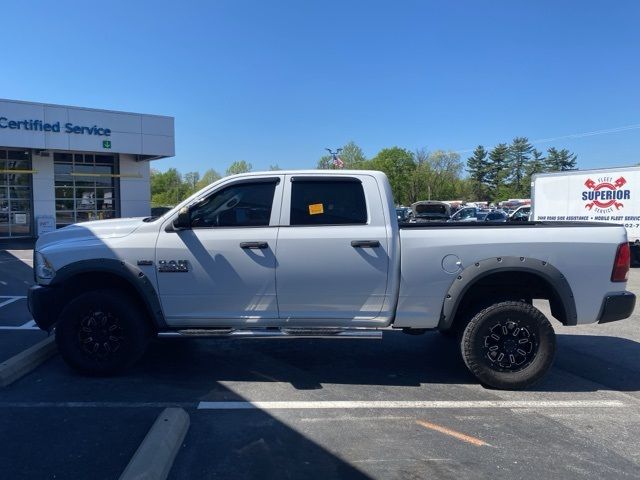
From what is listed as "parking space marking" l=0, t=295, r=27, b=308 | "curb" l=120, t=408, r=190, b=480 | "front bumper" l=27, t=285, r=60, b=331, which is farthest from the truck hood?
"parking space marking" l=0, t=295, r=27, b=308

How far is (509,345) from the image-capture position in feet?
16.9

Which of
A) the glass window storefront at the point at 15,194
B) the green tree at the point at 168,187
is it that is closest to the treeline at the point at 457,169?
the green tree at the point at 168,187

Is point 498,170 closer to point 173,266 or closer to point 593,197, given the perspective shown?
point 593,197

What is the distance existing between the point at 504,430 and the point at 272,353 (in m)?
2.89

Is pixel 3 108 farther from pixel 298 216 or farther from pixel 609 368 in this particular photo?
pixel 609 368

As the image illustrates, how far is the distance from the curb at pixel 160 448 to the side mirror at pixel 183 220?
5.56 ft

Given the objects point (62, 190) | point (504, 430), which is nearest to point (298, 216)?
point (504, 430)

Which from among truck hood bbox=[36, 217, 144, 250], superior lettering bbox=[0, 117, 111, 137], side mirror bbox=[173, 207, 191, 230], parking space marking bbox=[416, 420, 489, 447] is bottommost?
parking space marking bbox=[416, 420, 489, 447]

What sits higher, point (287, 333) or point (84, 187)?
point (84, 187)

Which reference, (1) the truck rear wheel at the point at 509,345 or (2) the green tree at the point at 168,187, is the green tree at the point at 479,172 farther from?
(1) the truck rear wheel at the point at 509,345

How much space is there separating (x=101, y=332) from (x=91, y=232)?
3.26ft

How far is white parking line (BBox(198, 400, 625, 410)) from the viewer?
473cm

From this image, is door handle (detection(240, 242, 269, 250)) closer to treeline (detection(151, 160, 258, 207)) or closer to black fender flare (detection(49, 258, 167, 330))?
black fender flare (detection(49, 258, 167, 330))

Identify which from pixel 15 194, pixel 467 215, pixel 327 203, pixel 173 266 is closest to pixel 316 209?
pixel 327 203
